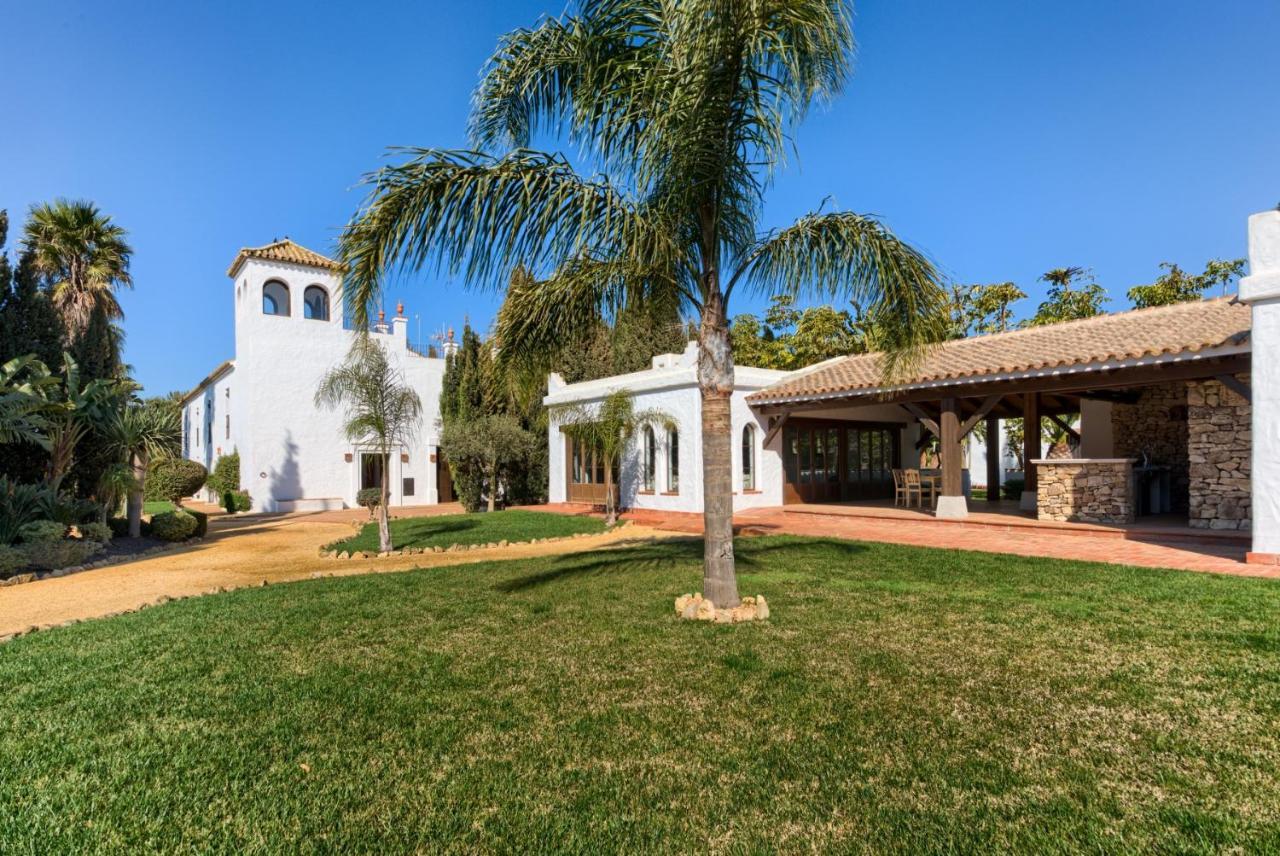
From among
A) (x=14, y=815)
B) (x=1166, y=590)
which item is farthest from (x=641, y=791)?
(x=1166, y=590)

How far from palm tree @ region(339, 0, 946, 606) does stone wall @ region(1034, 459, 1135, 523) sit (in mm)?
8743

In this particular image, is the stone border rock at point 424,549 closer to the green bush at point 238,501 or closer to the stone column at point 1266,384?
the stone column at point 1266,384

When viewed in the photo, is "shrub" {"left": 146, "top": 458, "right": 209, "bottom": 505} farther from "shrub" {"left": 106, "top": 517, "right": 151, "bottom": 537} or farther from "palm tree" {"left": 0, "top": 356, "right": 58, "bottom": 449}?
"palm tree" {"left": 0, "top": 356, "right": 58, "bottom": 449}

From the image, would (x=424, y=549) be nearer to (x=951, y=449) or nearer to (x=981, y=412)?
(x=951, y=449)

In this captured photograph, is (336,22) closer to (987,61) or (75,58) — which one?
(75,58)

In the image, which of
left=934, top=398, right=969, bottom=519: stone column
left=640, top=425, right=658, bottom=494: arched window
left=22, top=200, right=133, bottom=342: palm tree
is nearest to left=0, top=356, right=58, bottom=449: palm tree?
left=22, top=200, right=133, bottom=342: palm tree

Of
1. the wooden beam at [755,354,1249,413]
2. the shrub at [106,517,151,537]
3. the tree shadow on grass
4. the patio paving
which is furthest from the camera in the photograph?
the shrub at [106,517,151,537]

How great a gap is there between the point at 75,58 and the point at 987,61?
1364cm

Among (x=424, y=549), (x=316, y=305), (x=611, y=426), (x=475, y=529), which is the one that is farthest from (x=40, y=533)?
(x=316, y=305)

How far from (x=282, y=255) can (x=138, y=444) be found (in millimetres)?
10857

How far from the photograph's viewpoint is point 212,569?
1119cm

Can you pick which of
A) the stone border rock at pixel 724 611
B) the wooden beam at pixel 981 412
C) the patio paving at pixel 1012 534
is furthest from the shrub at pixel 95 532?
the wooden beam at pixel 981 412

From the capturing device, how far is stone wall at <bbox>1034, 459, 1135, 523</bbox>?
13.0 meters

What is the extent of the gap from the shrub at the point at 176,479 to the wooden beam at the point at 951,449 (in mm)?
24024
